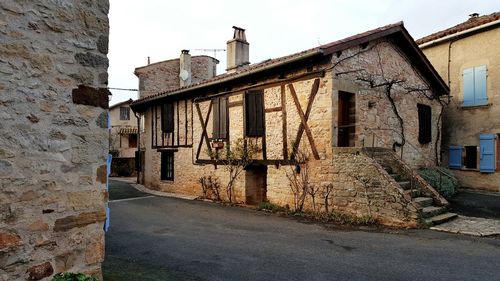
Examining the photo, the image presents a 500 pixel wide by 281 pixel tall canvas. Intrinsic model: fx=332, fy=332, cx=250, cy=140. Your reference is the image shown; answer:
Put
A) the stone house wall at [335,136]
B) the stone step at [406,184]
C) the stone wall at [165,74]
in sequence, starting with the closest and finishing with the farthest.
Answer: the stone house wall at [335,136]
the stone step at [406,184]
the stone wall at [165,74]

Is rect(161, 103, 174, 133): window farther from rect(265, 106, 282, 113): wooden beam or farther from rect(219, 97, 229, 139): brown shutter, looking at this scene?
rect(265, 106, 282, 113): wooden beam

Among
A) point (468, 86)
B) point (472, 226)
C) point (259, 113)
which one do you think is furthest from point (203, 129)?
point (468, 86)

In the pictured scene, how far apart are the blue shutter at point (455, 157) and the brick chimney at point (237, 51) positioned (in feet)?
28.5

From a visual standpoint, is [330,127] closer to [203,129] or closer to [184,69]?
[203,129]

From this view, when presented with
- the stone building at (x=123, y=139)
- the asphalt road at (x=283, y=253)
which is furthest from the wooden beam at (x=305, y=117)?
the stone building at (x=123, y=139)

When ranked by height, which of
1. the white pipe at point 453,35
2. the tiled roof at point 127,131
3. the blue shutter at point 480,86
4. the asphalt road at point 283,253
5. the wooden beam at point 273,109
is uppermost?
the white pipe at point 453,35

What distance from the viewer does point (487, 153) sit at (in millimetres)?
10773

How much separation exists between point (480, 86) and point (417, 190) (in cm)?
560

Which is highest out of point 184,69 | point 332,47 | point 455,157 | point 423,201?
point 184,69

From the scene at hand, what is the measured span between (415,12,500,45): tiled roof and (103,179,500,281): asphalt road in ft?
26.6

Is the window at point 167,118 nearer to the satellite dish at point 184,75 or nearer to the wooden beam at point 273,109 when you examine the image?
the wooden beam at point 273,109

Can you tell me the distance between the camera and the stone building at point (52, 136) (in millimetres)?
2496

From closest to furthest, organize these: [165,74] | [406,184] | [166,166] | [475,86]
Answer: [406,184] < [475,86] < [166,166] < [165,74]

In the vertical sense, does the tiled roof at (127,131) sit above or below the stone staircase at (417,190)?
above
